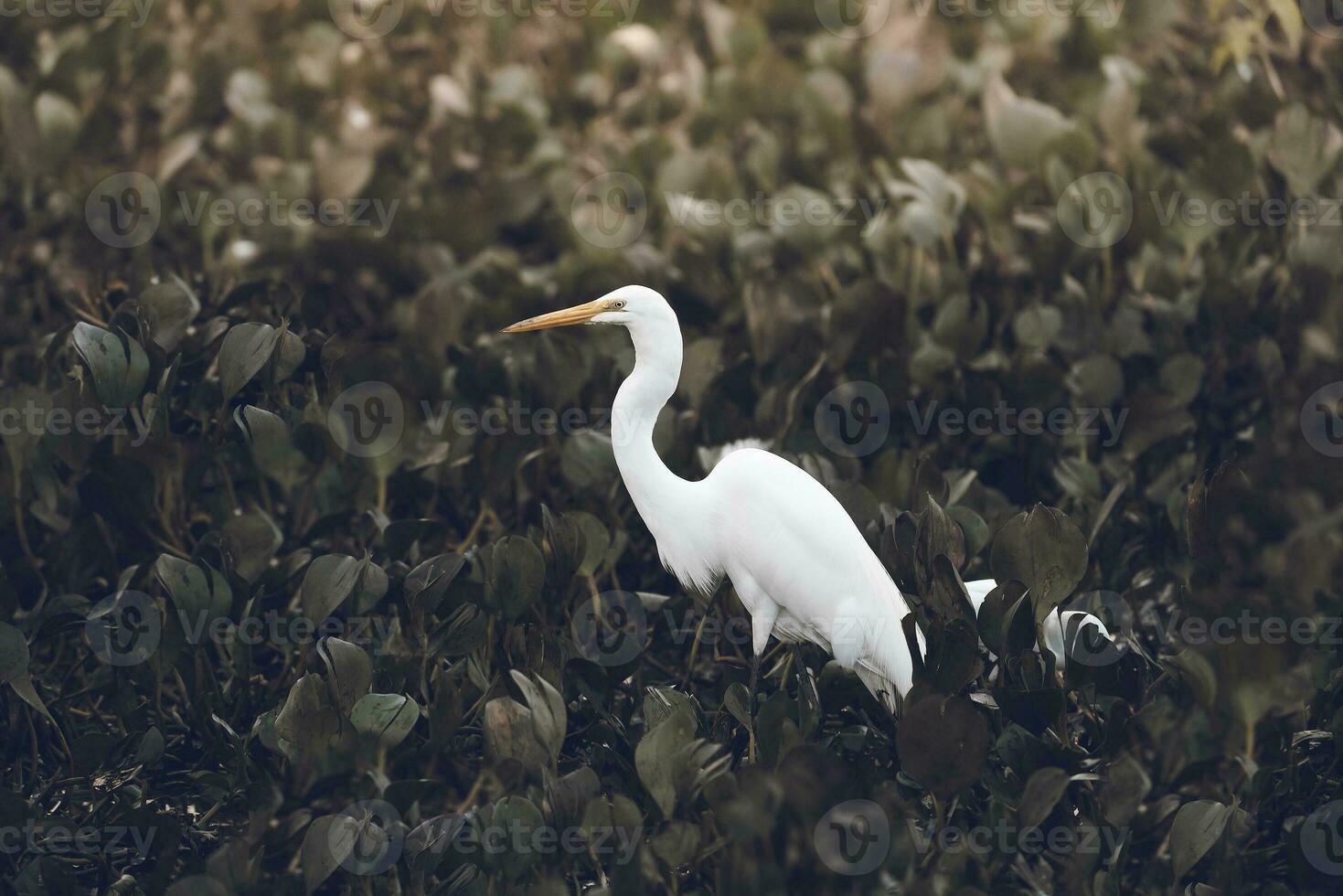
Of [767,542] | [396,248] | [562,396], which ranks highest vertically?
[767,542]

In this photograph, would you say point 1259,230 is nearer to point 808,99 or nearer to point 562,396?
point 808,99

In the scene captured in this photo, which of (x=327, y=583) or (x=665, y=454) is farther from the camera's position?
(x=665, y=454)

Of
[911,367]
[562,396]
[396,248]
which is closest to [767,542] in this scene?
[562,396]

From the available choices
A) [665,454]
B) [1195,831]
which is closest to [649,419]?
[665,454]

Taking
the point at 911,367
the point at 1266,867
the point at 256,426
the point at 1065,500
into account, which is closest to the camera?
the point at 1266,867

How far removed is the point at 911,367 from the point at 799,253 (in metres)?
1.11

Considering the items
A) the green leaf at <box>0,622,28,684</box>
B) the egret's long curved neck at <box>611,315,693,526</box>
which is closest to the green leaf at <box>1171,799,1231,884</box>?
the egret's long curved neck at <box>611,315,693,526</box>

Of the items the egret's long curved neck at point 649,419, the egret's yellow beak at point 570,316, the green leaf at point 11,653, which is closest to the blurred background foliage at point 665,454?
the green leaf at point 11,653

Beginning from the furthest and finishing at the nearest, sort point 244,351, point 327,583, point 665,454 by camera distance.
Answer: point 665,454
point 244,351
point 327,583

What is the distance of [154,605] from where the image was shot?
11.3 feet

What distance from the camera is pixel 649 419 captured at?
11.3 feet

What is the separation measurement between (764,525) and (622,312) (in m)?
0.58

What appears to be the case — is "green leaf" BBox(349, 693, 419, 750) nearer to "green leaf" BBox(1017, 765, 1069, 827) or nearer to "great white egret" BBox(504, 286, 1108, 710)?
"great white egret" BBox(504, 286, 1108, 710)

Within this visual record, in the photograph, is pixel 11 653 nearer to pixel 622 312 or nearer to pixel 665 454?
pixel 622 312
